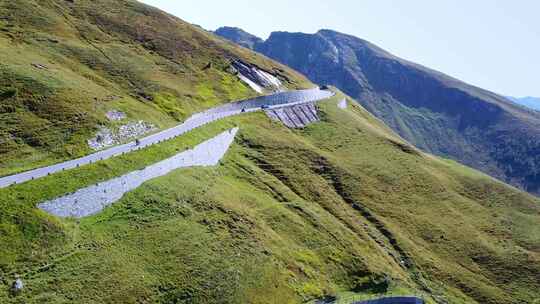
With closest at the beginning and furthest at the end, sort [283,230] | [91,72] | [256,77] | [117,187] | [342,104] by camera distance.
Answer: [117,187], [283,230], [91,72], [256,77], [342,104]

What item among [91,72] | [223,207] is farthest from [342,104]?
[223,207]

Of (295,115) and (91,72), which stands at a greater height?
(295,115)

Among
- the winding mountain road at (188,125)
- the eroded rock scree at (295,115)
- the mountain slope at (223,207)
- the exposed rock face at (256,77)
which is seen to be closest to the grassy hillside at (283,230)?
the mountain slope at (223,207)

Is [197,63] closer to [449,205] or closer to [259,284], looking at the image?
[449,205]

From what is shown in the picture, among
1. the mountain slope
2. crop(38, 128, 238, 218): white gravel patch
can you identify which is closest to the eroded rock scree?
the mountain slope

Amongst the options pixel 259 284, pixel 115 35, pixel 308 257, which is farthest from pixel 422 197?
pixel 115 35

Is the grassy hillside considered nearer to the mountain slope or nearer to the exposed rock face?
the mountain slope

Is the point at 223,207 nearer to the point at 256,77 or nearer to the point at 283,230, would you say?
the point at 283,230
